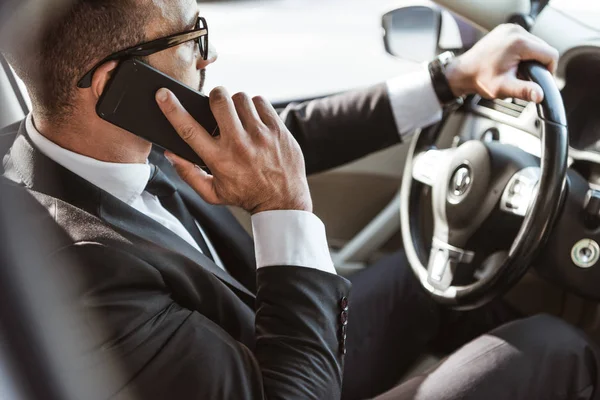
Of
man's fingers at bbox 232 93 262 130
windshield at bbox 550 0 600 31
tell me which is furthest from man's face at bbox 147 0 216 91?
windshield at bbox 550 0 600 31

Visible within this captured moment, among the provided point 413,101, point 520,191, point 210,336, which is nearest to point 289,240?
point 210,336

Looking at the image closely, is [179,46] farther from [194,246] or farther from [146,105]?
[194,246]

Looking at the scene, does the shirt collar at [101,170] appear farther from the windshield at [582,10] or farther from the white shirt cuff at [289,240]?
the windshield at [582,10]

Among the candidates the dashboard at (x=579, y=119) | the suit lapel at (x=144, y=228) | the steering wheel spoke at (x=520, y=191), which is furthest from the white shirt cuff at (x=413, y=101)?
the suit lapel at (x=144, y=228)

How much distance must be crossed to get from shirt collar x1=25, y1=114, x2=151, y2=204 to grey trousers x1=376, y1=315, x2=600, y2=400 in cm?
52

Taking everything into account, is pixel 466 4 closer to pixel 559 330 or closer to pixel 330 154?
pixel 330 154

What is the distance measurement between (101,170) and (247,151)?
222 mm

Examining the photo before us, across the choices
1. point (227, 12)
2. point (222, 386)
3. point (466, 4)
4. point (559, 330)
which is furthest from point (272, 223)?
point (227, 12)

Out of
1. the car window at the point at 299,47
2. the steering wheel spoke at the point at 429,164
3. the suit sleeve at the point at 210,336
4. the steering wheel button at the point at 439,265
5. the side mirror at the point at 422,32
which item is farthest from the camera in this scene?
the car window at the point at 299,47

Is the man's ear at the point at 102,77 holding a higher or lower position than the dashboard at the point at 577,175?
higher

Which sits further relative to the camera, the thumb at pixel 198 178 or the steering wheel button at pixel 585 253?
the steering wheel button at pixel 585 253

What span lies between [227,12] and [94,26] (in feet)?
7.88

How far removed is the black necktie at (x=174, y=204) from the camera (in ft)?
3.87

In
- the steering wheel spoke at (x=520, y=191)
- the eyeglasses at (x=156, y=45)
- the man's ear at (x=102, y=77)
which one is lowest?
the steering wheel spoke at (x=520, y=191)
